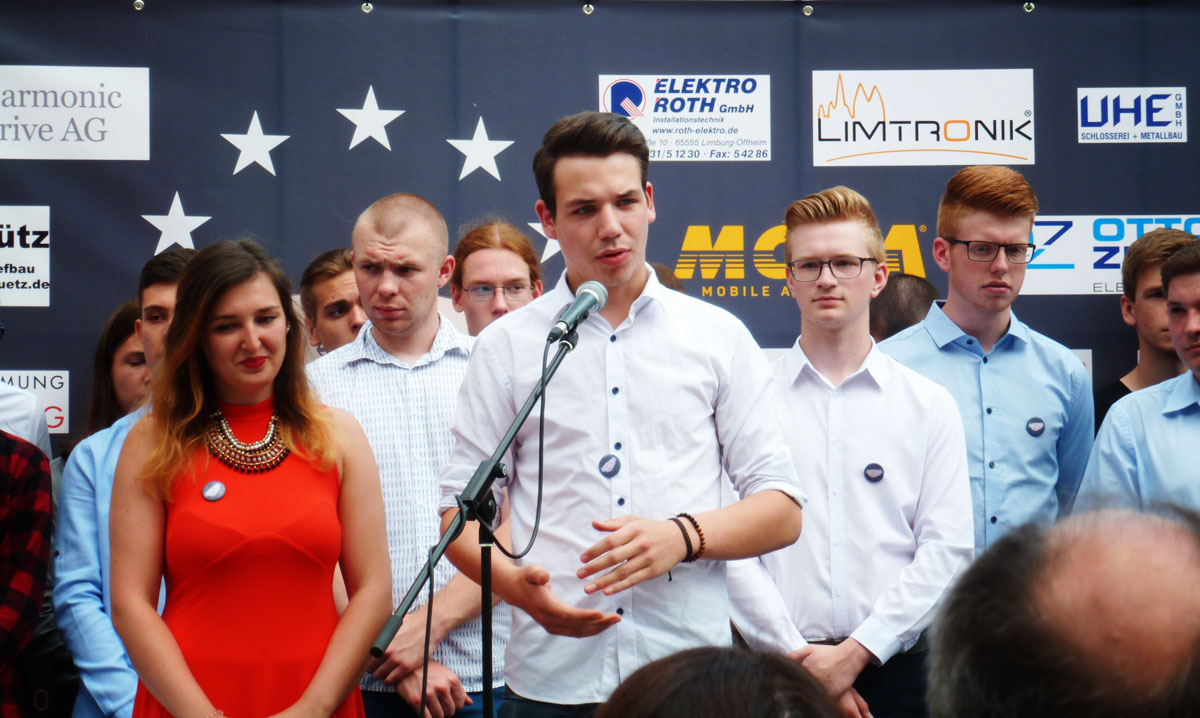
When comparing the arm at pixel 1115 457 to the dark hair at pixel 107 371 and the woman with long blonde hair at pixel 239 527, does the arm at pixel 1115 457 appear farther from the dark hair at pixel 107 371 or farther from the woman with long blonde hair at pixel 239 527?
the dark hair at pixel 107 371

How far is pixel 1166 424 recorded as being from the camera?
129 inches

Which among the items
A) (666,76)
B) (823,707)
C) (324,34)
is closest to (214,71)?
(324,34)

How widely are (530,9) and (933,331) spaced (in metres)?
2.14

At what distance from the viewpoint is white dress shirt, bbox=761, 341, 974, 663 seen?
2998mm

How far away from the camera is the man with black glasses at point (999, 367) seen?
3.53 m

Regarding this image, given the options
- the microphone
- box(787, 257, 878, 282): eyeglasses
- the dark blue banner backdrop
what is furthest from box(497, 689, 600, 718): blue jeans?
the dark blue banner backdrop

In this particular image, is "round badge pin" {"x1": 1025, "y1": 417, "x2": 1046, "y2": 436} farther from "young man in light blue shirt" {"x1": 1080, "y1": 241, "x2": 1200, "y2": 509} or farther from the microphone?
the microphone

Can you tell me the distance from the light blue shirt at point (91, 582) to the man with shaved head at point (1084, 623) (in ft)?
9.06

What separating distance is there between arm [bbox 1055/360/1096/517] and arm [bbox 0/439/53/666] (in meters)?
3.03

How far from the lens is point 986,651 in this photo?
81 centimetres

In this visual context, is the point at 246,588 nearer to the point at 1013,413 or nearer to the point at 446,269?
the point at 446,269

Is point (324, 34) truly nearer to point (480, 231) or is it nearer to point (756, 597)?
point (480, 231)

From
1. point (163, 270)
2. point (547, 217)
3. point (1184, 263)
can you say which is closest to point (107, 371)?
point (163, 270)

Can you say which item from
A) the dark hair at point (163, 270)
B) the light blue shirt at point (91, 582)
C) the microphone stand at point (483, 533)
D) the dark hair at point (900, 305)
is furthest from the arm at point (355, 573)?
the dark hair at point (900, 305)
